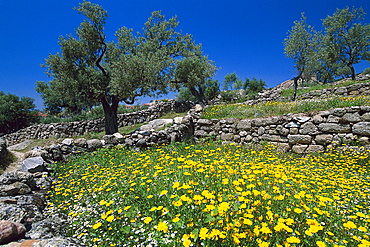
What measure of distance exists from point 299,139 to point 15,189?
10831 mm

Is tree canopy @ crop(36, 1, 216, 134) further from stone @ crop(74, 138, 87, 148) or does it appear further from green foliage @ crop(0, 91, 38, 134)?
green foliage @ crop(0, 91, 38, 134)

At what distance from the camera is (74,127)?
1961 cm

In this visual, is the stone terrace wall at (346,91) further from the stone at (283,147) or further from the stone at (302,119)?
the stone at (283,147)

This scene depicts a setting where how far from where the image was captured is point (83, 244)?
107 inches

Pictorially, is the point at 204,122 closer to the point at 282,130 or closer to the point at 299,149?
the point at 282,130

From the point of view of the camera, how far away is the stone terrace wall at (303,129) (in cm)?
804

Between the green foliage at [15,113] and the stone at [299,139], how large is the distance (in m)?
30.4

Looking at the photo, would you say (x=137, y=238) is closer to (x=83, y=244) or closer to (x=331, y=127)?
(x=83, y=244)

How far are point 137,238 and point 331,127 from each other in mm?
9450

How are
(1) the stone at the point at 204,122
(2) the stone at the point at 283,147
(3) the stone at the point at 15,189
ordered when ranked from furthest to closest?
(1) the stone at the point at 204,122 → (2) the stone at the point at 283,147 → (3) the stone at the point at 15,189

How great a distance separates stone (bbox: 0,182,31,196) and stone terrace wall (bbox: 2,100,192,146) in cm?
1590

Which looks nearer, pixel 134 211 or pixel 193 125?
pixel 134 211

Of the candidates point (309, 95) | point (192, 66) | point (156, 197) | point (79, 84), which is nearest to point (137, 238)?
point (156, 197)

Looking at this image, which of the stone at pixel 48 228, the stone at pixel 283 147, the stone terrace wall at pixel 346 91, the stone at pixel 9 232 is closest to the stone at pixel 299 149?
the stone at pixel 283 147
